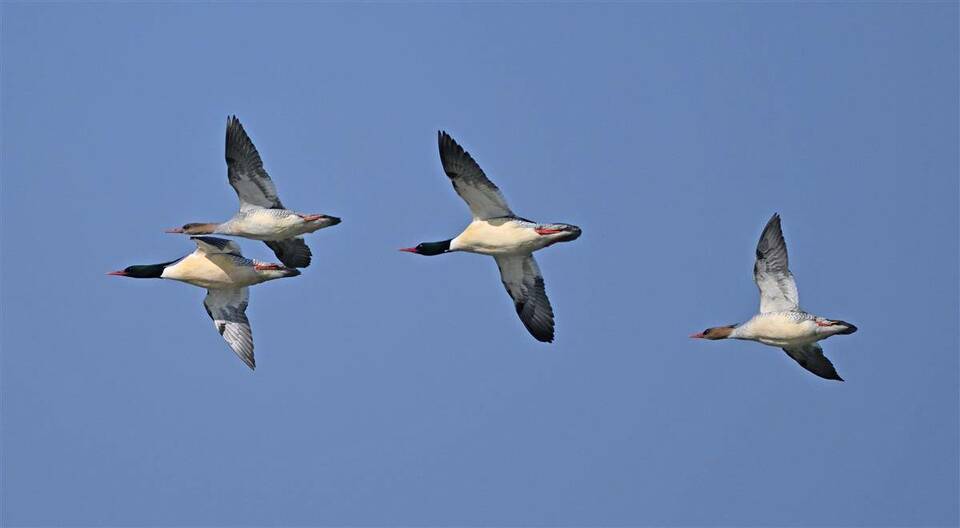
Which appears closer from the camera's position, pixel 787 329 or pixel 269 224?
pixel 787 329

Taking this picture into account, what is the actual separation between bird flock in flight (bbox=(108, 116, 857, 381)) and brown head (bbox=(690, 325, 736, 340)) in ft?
0.05

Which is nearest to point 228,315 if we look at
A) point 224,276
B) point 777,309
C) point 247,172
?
point 224,276

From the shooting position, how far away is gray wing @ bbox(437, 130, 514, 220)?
32.2m

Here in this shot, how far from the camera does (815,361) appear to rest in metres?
34.1

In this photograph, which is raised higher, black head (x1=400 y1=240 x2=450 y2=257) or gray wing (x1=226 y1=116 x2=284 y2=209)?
gray wing (x1=226 y1=116 x2=284 y2=209)

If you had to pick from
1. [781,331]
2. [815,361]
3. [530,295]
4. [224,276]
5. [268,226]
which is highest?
[268,226]

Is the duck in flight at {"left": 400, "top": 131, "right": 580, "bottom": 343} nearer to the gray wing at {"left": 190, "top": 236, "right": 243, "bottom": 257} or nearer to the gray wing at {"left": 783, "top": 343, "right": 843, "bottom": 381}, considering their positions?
the gray wing at {"left": 190, "top": 236, "right": 243, "bottom": 257}

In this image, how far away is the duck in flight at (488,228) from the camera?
32.2 m

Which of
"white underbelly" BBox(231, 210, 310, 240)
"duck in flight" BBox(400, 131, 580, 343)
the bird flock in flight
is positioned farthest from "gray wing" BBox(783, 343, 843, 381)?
"white underbelly" BBox(231, 210, 310, 240)

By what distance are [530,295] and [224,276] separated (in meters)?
4.90

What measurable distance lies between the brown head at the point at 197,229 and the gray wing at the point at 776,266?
843 cm

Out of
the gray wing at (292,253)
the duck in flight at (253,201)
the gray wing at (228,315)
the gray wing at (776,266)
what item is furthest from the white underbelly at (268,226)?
the gray wing at (776,266)

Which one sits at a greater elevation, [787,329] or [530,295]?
[530,295]

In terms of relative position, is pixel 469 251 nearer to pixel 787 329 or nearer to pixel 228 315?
pixel 228 315
